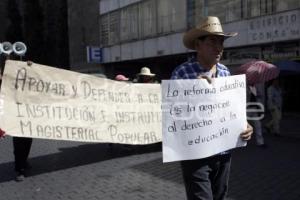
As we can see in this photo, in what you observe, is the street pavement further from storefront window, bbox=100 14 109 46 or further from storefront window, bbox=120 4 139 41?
storefront window, bbox=100 14 109 46

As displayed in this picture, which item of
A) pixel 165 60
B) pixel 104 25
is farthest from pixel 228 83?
pixel 104 25

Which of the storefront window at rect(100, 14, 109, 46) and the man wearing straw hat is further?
the storefront window at rect(100, 14, 109, 46)

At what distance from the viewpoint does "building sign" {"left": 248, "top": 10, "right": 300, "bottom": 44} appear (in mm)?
21422

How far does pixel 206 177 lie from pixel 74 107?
4296 mm

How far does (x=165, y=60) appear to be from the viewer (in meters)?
35.4

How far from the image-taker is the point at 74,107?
7984 millimetres

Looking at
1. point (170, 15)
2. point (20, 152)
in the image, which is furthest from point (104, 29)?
point (20, 152)

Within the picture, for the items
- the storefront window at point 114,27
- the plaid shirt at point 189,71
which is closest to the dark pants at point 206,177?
the plaid shirt at point 189,71

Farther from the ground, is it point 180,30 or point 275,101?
point 180,30

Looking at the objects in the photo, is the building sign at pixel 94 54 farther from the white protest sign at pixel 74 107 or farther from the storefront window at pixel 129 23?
the white protest sign at pixel 74 107

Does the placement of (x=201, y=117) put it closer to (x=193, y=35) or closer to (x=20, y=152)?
(x=193, y=35)

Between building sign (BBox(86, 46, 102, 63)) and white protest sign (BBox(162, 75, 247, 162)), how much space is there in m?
35.9

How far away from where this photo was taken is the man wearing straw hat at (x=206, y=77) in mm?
→ 3961

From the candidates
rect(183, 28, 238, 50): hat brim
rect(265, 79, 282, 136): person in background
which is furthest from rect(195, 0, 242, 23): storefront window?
rect(183, 28, 238, 50): hat brim
